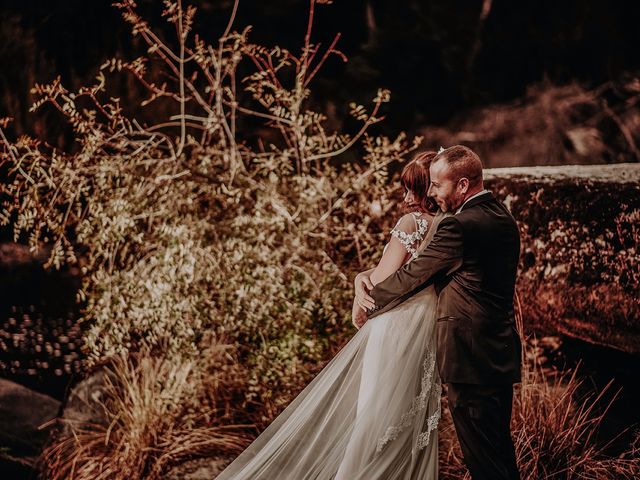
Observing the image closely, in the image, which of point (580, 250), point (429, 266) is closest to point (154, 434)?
point (429, 266)

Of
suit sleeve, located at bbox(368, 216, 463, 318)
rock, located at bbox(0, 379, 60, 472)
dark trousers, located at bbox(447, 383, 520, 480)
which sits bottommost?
rock, located at bbox(0, 379, 60, 472)

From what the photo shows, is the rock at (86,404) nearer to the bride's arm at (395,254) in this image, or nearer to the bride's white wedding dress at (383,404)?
the bride's white wedding dress at (383,404)

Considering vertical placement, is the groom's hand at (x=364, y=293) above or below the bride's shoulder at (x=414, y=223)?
below

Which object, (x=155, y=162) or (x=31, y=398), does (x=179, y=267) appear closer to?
(x=155, y=162)

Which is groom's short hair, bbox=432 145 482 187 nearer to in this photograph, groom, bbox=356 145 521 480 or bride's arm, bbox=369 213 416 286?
groom, bbox=356 145 521 480

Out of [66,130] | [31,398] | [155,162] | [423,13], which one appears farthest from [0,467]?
[423,13]

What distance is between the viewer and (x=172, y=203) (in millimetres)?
4617

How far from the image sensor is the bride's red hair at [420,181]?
123 inches

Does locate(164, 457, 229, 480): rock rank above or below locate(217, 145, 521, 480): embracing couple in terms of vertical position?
below

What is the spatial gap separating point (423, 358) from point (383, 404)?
29cm

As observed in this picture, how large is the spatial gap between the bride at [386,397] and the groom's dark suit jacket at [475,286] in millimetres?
215

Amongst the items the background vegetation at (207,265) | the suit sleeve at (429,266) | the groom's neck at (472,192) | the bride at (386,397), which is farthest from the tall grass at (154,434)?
the groom's neck at (472,192)

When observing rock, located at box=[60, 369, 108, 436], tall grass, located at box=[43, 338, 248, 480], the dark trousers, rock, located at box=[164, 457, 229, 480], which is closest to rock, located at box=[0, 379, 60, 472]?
rock, located at box=[60, 369, 108, 436]

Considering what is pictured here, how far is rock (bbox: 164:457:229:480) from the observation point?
405cm
